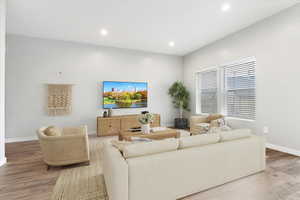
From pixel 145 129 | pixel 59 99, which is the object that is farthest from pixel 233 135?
pixel 59 99

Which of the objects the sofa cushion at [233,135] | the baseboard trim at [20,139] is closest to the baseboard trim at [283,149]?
the sofa cushion at [233,135]

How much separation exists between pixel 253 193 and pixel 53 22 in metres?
5.09

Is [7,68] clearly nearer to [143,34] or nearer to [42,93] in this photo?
[42,93]

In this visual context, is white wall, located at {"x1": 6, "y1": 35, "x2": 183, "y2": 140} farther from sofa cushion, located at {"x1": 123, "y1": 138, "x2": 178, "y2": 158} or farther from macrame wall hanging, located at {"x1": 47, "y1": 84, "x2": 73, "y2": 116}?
sofa cushion, located at {"x1": 123, "y1": 138, "x2": 178, "y2": 158}

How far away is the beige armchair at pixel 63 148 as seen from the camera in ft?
8.07

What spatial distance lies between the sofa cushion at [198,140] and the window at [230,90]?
8.68 feet

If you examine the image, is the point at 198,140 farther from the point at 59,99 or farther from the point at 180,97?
the point at 59,99

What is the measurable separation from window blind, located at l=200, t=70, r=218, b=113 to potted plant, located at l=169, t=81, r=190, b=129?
648mm

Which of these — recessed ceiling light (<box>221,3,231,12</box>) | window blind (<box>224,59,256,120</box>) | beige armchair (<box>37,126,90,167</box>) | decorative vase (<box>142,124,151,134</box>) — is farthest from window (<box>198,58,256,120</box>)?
beige armchair (<box>37,126,90,167</box>)

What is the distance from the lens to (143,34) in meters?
4.32

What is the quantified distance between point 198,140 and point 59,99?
172 inches

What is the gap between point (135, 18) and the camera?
11.4ft

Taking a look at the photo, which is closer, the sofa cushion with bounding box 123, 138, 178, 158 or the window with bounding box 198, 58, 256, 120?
the sofa cushion with bounding box 123, 138, 178, 158

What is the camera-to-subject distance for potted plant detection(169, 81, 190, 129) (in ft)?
19.2
